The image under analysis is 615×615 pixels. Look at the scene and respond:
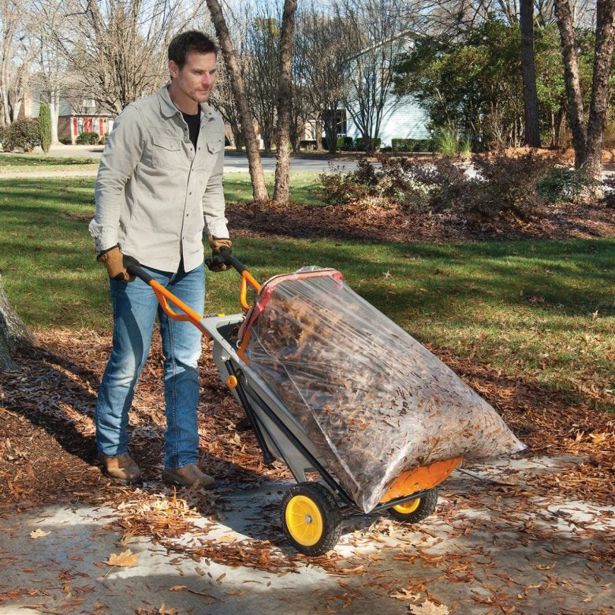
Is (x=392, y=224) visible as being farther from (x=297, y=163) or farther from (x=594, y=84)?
(x=297, y=163)

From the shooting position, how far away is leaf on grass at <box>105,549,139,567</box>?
3541 millimetres

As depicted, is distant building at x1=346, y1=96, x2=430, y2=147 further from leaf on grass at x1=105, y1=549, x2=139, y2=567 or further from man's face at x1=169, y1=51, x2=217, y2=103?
leaf on grass at x1=105, y1=549, x2=139, y2=567

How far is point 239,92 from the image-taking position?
13977mm

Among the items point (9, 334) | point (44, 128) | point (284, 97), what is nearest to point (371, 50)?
point (44, 128)

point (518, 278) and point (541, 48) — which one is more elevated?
point (541, 48)

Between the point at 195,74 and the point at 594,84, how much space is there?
1341 centimetres

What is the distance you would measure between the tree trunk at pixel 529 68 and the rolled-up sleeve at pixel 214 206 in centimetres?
2157

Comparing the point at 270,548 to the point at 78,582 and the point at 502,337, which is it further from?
the point at 502,337

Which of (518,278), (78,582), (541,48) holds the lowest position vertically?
(78,582)

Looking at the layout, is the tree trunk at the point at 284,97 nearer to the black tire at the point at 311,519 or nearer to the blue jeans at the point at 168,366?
the blue jeans at the point at 168,366

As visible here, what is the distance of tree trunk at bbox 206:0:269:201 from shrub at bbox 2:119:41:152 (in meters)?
33.3

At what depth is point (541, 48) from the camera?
3284 centimetres

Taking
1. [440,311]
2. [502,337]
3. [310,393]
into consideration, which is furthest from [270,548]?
[440,311]

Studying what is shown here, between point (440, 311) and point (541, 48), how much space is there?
2764 centimetres
